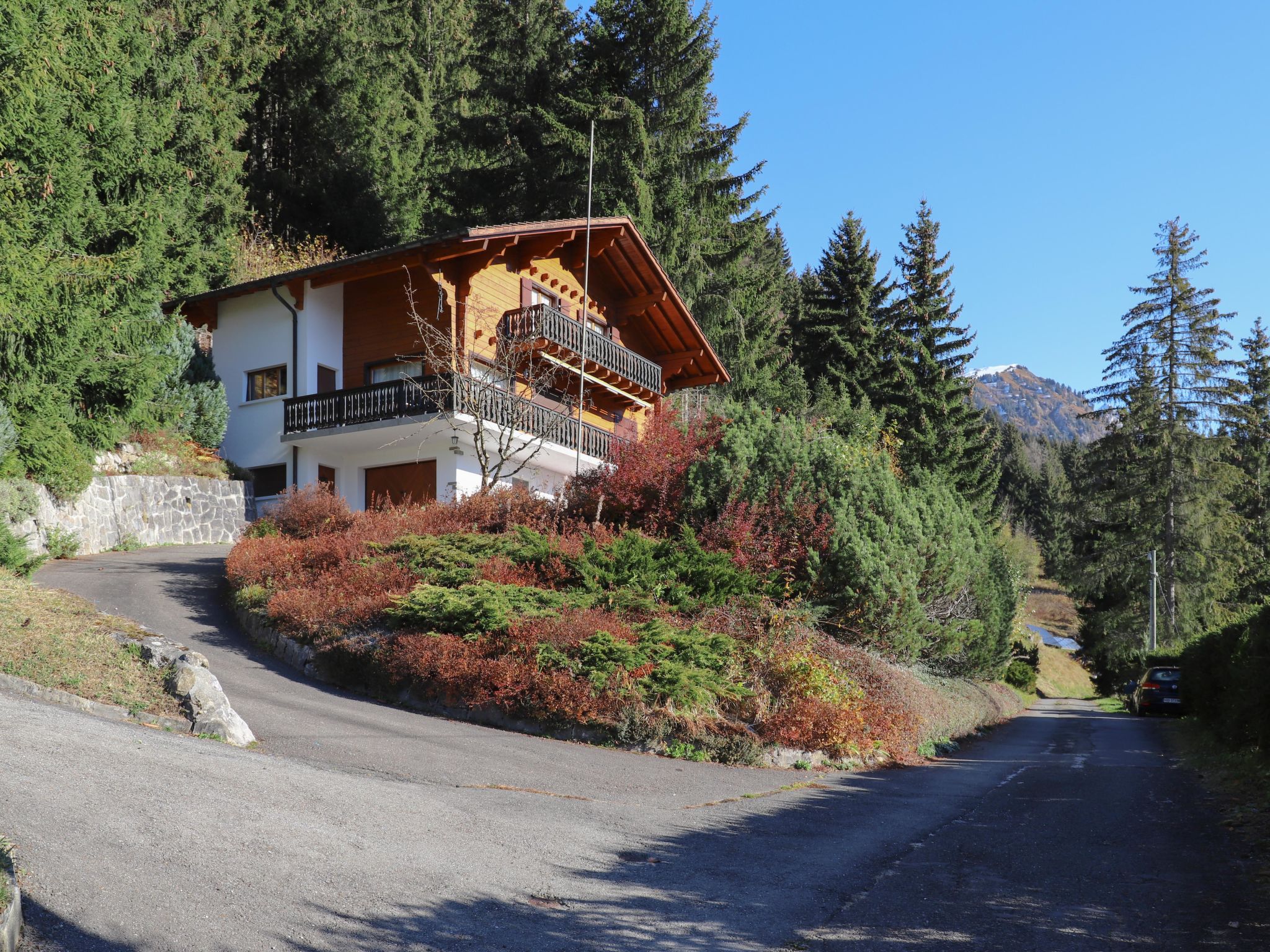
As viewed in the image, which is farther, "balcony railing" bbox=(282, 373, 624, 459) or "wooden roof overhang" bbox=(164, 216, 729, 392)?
"wooden roof overhang" bbox=(164, 216, 729, 392)

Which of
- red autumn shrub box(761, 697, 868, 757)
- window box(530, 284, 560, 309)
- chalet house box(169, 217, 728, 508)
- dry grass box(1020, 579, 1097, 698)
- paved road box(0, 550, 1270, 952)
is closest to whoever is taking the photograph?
paved road box(0, 550, 1270, 952)

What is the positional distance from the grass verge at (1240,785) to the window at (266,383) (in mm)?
23287

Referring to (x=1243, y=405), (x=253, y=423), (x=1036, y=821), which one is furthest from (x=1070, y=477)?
(x=1036, y=821)

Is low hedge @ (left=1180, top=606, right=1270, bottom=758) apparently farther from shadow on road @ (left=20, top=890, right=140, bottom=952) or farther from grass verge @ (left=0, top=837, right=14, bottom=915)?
grass verge @ (left=0, top=837, right=14, bottom=915)

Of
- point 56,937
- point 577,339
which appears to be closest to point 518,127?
point 577,339

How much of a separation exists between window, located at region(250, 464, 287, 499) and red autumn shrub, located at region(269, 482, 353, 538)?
681cm

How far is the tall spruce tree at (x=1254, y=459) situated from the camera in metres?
42.9

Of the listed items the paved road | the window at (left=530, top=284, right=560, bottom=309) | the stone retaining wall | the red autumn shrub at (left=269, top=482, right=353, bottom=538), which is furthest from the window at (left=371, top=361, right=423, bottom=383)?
the paved road

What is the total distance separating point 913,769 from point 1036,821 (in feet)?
14.7

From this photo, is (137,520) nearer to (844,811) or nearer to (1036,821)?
(844,811)

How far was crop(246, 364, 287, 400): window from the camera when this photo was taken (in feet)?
92.8

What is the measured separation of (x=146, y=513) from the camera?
23609 mm

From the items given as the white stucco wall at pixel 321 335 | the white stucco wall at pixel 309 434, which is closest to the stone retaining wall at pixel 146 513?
the white stucco wall at pixel 309 434

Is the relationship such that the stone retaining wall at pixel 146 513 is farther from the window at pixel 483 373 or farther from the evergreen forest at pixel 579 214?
the window at pixel 483 373
